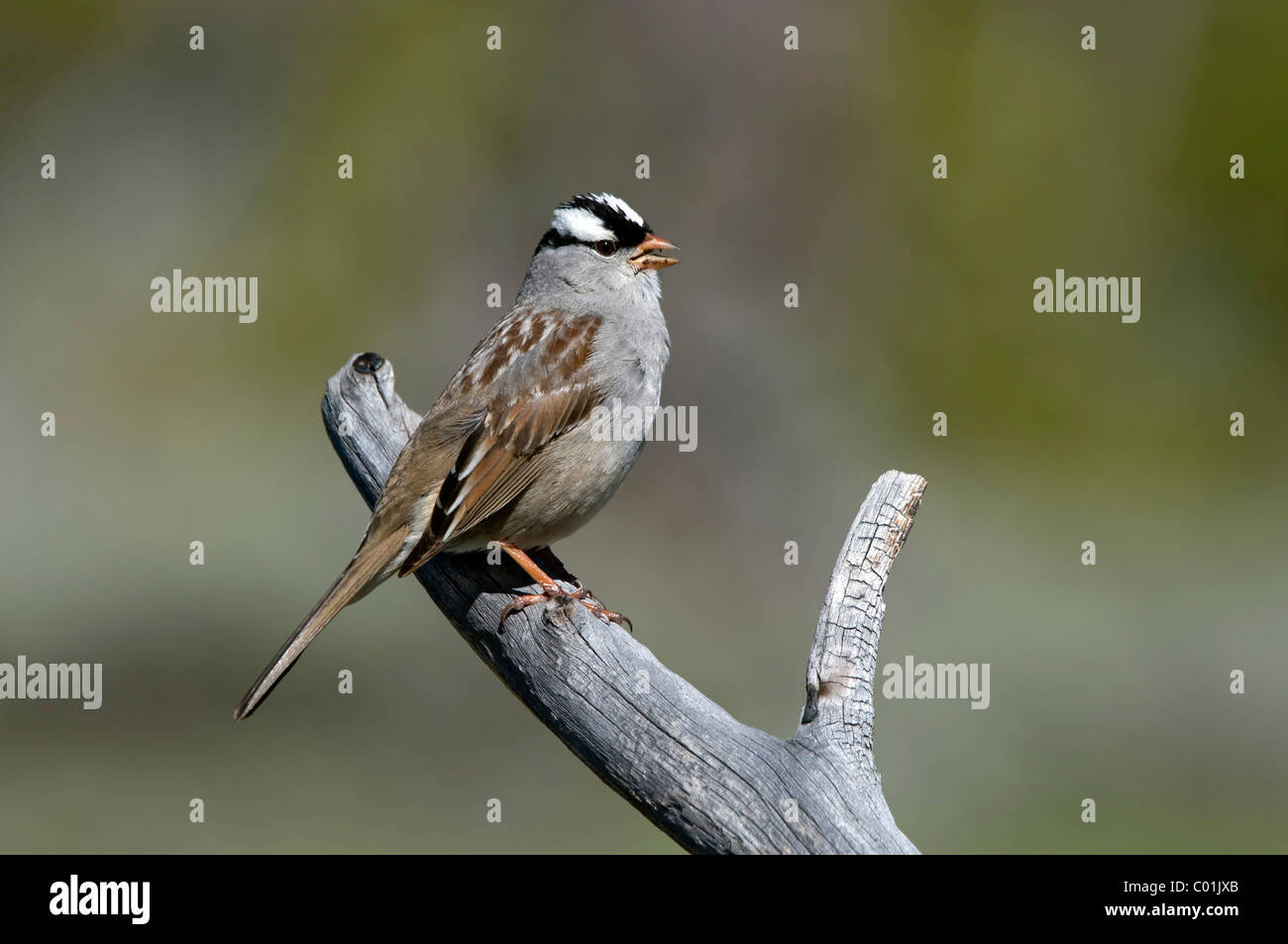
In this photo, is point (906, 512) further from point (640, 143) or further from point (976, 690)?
point (640, 143)

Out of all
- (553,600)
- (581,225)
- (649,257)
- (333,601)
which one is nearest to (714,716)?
(553,600)

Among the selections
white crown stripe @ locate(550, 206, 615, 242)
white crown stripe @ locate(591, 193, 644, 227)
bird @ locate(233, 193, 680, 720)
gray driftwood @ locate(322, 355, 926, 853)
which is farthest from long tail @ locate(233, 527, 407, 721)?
white crown stripe @ locate(591, 193, 644, 227)

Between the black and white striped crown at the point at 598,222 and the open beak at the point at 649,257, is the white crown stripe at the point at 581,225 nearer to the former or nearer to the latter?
the black and white striped crown at the point at 598,222

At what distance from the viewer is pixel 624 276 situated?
5.68m

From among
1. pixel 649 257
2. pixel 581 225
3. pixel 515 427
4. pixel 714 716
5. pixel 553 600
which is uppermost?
pixel 581 225

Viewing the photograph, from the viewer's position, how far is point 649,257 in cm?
573

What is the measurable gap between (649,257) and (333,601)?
2.02 metres

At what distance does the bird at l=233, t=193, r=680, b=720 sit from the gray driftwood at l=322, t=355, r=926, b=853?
19 cm

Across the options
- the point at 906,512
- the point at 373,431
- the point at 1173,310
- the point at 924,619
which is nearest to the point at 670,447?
the point at 924,619

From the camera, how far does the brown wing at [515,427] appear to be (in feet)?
15.9

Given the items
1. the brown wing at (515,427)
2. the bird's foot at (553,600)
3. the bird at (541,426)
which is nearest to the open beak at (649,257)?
the bird at (541,426)

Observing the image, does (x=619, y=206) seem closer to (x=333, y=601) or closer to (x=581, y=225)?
(x=581, y=225)

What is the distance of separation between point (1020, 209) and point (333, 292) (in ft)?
21.6

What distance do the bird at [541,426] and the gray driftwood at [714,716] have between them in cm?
19
